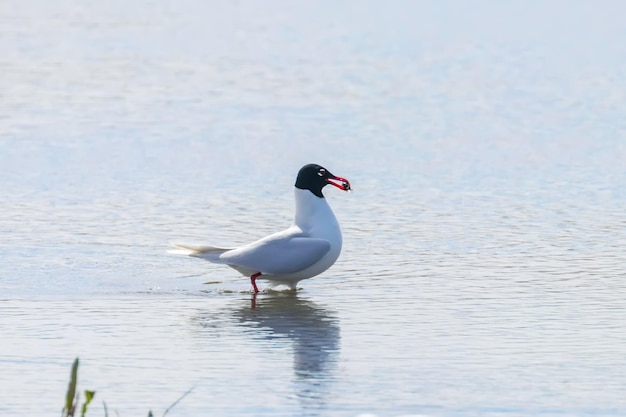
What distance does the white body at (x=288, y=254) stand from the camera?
447 inches

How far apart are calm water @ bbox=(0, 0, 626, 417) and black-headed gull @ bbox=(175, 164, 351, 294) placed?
0.24 meters

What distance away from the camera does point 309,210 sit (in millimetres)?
11914

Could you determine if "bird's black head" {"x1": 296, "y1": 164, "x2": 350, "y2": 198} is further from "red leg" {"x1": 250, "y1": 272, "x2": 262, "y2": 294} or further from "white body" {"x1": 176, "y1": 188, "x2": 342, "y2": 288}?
"red leg" {"x1": 250, "y1": 272, "x2": 262, "y2": 294}

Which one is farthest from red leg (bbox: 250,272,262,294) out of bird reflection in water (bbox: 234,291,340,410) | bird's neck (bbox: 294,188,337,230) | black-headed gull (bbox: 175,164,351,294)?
bird's neck (bbox: 294,188,337,230)

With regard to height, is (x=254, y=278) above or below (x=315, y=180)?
below

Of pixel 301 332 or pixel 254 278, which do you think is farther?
pixel 254 278

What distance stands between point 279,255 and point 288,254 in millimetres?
70

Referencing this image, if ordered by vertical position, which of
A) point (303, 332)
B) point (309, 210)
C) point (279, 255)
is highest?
point (309, 210)

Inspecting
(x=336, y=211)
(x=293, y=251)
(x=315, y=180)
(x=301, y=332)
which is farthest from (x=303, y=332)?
(x=336, y=211)

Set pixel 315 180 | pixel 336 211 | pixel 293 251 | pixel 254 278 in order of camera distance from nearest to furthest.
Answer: pixel 293 251 < pixel 254 278 < pixel 315 180 < pixel 336 211

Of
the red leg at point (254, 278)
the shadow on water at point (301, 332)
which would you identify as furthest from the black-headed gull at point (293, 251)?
the shadow on water at point (301, 332)

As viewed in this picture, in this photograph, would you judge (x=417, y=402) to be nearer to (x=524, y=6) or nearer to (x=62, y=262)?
(x=62, y=262)

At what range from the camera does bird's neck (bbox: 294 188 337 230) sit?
38.8ft

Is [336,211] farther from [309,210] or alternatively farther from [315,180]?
[309,210]
